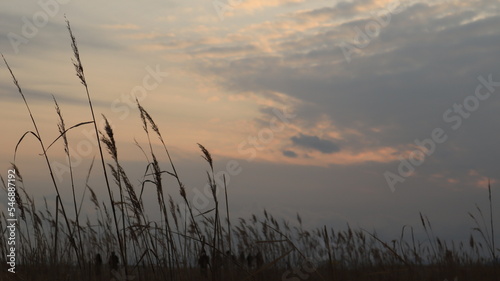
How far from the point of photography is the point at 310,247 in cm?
966

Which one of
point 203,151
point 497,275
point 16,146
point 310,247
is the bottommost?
point 497,275

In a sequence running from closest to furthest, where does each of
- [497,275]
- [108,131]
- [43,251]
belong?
[108,131] < [43,251] < [497,275]

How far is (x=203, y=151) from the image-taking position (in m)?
3.11

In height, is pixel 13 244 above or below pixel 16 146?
below

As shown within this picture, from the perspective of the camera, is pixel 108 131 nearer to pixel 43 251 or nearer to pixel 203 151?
pixel 203 151

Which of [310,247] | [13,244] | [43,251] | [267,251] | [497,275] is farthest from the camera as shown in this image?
[310,247]

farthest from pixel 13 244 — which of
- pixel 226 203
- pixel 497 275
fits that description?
pixel 497 275

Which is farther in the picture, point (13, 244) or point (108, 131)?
point (13, 244)

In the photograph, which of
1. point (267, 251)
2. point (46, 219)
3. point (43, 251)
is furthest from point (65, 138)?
point (267, 251)

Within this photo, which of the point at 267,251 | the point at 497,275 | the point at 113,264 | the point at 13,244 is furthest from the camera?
the point at 267,251

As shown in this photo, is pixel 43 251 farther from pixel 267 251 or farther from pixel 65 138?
pixel 267 251

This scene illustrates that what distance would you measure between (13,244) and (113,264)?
7.47 ft

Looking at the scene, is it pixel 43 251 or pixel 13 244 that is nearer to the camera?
pixel 43 251

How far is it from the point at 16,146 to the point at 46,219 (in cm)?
387
